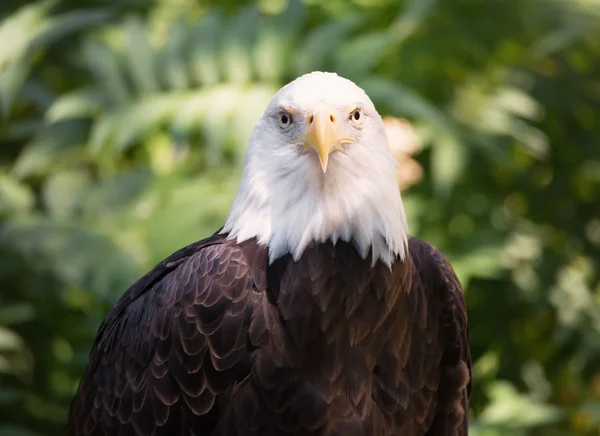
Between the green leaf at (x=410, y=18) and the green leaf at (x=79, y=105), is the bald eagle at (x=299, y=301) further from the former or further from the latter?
the green leaf at (x=410, y=18)

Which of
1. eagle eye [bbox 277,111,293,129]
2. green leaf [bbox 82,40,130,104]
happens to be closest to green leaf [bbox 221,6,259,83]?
green leaf [bbox 82,40,130,104]

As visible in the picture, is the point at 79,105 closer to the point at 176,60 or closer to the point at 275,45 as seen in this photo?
the point at 176,60

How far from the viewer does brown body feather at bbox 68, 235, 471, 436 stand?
1.92 m

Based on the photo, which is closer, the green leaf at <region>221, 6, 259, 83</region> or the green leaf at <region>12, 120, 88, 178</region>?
the green leaf at <region>221, 6, 259, 83</region>

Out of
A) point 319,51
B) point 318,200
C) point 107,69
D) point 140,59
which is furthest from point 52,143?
point 318,200

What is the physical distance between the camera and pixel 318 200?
1906mm

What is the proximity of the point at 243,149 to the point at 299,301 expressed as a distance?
1.00 meters

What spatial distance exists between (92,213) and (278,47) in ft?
2.87

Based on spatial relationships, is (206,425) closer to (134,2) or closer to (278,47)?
(278,47)

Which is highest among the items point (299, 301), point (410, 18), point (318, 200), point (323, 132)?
point (410, 18)

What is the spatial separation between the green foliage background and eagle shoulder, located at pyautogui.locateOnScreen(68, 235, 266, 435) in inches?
27.0

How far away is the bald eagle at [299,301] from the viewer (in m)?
1.90

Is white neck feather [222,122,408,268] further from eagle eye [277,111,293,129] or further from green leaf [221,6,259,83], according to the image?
green leaf [221,6,259,83]

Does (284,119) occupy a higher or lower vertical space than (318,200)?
higher
